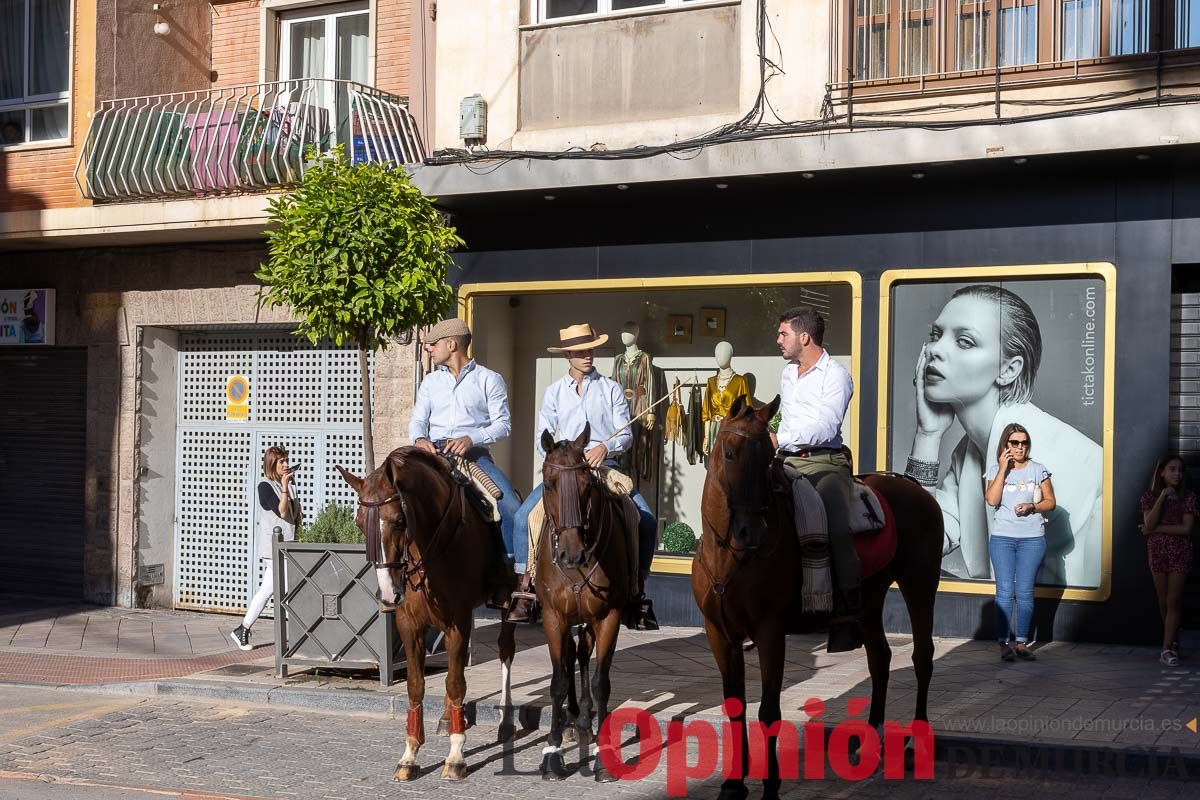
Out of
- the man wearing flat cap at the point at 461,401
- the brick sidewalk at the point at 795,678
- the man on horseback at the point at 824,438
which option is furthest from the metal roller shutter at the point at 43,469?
the man on horseback at the point at 824,438

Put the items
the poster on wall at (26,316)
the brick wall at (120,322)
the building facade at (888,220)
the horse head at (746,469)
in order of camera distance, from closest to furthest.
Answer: the horse head at (746,469)
the building facade at (888,220)
the brick wall at (120,322)
the poster on wall at (26,316)

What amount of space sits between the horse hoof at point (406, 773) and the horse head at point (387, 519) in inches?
41.4

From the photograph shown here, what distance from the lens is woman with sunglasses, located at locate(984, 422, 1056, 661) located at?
35.8ft

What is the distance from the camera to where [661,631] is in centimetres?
1284

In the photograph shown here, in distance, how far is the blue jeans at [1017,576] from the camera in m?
10.9

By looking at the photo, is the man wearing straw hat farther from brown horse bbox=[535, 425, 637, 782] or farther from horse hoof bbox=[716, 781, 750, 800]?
horse hoof bbox=[716, 781, 750, 800]

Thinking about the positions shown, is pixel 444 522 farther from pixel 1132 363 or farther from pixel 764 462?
pixel 1132 363

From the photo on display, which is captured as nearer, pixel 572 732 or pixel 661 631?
pixel 572 732

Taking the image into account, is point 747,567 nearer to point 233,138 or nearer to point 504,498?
point 504,498

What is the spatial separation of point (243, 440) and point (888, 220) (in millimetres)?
7890

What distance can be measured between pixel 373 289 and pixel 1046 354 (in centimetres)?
607

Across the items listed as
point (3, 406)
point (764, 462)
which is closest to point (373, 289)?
point (764, 462)

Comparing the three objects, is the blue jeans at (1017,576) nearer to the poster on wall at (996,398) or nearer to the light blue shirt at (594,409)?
the poster on wall at (996,398)

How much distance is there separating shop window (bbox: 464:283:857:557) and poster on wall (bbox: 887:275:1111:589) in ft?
3.09
